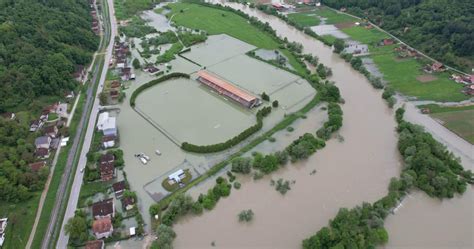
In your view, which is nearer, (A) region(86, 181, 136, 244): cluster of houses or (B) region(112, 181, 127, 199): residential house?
(A) region(86, 181, 136, 244): cluster of houses

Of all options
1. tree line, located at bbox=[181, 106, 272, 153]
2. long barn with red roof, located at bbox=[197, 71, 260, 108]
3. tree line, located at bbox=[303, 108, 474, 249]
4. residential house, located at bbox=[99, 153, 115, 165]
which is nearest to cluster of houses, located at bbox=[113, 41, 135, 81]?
long barn with red roof, located at bbox=[197, 71, 260, 108]

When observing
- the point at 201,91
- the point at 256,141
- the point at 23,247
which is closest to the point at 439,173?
the point at 256,141

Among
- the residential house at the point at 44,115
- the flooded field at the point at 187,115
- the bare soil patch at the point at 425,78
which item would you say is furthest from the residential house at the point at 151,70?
the bare soil patch at the point at 425,78

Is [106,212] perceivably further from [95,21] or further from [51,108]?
[95,21]

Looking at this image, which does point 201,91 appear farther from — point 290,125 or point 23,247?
point 23,247

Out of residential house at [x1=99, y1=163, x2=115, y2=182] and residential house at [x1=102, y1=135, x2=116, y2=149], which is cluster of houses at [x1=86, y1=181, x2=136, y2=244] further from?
residential house at [x1=102, y1=135, x2=116, y2=149]

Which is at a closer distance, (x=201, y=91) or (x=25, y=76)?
(x=25, y=76)

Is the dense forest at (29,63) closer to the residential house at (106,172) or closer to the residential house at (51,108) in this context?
the residential house at (51,108)
